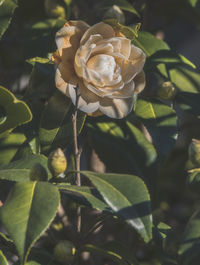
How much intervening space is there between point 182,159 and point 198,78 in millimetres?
718

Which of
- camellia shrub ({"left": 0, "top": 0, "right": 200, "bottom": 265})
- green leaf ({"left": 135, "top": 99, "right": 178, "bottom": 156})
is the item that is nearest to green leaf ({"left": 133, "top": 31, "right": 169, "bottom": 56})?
camellia shrub ({"left": 0, "top": 0, "right": 200, "bottom": 265})

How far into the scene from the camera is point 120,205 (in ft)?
2.60

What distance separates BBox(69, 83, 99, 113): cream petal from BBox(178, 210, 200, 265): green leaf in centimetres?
28

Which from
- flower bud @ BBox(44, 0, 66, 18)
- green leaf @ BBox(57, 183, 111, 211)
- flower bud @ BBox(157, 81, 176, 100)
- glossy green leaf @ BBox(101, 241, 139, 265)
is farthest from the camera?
flower bud @ BBox(44, 0, 66, 18)

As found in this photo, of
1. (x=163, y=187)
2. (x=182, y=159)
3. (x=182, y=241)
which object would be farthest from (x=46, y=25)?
(x=163, y=187)

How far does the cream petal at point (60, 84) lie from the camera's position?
922 millimetres

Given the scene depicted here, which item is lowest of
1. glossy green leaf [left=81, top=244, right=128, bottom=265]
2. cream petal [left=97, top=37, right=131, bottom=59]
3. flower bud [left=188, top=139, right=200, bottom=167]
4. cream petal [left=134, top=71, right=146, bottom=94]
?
glossy green leaf [left=81, top=244, right=128, bottom=265]

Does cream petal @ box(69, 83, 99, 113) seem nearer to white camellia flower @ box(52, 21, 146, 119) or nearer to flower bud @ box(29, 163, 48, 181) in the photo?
white camellia flower @ box(52, 21, 146, 119)

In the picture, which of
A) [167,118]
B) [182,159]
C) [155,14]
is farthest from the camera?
[182,159]

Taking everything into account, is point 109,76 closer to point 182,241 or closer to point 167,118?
point 167,118

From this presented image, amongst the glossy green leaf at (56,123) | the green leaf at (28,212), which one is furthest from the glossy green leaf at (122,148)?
the green leaf at (28,212)

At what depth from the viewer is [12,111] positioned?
91 centimetres

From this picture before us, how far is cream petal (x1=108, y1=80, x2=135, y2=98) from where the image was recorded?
0.97 metres

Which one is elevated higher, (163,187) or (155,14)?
(155,14)
